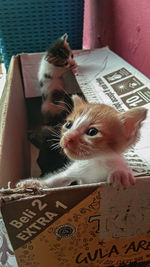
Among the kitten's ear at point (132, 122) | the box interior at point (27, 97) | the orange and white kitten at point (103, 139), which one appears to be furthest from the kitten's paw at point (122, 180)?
the box interior at point (27, 97)

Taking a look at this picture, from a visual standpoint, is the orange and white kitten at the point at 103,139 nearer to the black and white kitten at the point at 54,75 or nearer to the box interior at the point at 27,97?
the box interior at the point at 27,97

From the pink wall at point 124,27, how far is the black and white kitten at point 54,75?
264 millimetres

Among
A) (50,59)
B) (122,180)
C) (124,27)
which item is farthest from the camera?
(50,59)

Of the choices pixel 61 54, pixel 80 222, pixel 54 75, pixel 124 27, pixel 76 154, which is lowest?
pixel 80 222

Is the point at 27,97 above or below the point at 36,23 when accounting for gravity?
below

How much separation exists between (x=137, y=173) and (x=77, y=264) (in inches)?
11.3

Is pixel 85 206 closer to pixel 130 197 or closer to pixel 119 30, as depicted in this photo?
pixel 130 197

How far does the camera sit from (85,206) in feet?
1.56

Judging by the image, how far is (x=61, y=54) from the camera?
4.15ft

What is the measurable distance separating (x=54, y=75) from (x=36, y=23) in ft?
1.08

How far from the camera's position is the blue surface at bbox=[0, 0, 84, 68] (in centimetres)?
133

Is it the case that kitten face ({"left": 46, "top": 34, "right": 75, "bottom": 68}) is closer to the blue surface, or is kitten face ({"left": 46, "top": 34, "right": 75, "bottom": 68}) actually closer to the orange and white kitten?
the blue surface

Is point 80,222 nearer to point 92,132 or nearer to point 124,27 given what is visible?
point 92,132

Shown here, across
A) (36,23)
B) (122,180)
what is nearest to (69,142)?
(122,180)
